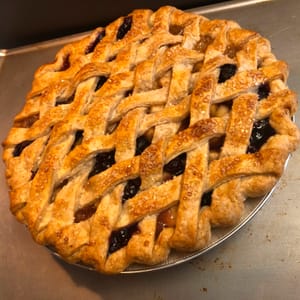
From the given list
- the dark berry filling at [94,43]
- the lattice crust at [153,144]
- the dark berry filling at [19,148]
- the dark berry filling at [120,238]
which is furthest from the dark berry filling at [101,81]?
the dark berry filling at [120,238]

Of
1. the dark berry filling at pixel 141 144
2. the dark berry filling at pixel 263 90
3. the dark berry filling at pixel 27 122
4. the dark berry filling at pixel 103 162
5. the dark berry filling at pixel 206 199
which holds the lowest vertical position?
the dark berry filling at pixel 206 199

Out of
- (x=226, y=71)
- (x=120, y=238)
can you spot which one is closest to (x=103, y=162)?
(x=120, y=238)

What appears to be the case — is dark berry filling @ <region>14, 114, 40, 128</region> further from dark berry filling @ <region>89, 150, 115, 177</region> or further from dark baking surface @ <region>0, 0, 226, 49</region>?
dark baking surface @ <region>0, 0, 226, 49</region>

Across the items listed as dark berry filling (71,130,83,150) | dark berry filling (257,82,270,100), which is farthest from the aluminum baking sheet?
dark berry filling (71,130,83,150)

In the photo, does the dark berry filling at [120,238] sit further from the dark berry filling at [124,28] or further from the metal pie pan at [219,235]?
the dark berry filling at [124,28]

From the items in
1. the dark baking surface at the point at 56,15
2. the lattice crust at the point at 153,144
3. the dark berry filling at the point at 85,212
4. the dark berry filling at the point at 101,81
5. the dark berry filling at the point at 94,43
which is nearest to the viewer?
the lattice crust at the point at 153,144

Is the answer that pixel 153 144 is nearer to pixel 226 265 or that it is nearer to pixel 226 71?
pixel 226 71

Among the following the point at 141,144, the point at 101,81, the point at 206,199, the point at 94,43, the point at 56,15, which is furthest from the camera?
the point at 56,15
